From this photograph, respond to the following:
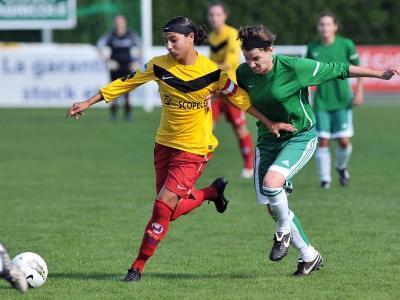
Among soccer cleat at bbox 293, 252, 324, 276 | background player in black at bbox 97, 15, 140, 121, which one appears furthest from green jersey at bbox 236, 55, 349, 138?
background player in black at bbox 97, 15, 140, 121

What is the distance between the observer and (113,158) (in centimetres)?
1587

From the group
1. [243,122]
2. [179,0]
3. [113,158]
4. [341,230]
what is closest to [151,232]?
[341,230]

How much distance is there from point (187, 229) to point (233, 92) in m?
2.53

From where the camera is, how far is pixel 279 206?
726 cm

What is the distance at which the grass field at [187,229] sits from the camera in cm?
709

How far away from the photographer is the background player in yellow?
13602 millimetres

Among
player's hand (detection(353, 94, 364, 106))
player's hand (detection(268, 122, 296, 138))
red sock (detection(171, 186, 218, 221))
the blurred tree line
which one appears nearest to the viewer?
player's hand (detection(268, 122, 296, 138))

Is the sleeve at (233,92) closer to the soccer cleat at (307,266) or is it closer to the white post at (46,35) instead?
the soccer cleat at (307,266)

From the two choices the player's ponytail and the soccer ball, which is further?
the player's ponytail

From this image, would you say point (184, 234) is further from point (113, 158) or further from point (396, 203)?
point (113, 158)

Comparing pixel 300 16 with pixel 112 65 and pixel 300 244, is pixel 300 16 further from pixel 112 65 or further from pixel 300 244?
pixel 300 244

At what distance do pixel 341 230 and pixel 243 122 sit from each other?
444 centimetres

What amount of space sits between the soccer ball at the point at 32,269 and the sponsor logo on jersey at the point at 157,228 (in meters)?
0.79

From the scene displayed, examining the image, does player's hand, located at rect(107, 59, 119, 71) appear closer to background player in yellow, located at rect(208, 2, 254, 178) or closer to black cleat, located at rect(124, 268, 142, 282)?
background player in yellow, located at rect(208, 2, 254, 178)
